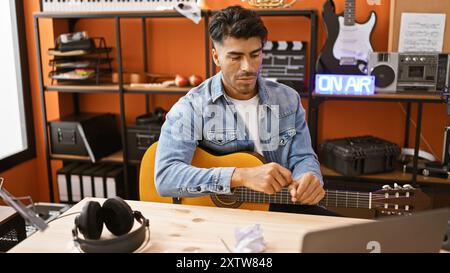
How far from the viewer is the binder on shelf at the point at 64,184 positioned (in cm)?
310

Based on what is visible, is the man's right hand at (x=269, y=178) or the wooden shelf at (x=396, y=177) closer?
the man's right hand at (x=269, y=178)

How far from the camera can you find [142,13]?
2.74 metres

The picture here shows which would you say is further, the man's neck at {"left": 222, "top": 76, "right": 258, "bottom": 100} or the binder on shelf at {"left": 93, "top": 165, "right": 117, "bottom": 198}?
the binder on shelf at {"left": 93, "top": 165, "right": 117, "bottom": 198}

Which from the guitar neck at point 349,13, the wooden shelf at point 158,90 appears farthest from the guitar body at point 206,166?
the guitar neck at point 349,13

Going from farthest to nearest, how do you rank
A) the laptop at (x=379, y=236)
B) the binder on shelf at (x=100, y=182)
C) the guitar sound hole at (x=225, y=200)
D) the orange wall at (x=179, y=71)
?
the binder on shelf at (x=100, y=182) → the orange wall at (x=179, y=71) → the guitar sound hole at (x=225, y=200) → the laptop at (x=379, y=236)

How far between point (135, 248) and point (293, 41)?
2070mm

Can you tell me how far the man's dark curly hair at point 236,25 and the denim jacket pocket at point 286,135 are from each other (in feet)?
1.33

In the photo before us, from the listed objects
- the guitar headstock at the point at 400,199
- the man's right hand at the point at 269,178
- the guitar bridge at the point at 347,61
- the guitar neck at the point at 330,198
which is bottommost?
the guitar neck at the point at 330,198

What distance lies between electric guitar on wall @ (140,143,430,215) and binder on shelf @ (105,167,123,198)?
1.22 m

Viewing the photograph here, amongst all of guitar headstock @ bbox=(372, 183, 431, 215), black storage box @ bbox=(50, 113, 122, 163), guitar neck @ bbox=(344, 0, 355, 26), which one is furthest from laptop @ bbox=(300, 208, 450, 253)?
black storage box @ bbox=(50, 113, 122, 163)

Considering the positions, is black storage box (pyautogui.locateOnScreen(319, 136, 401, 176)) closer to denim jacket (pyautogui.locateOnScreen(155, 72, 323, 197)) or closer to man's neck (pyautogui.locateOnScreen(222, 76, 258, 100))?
denim jacket (pyautogui.locateOnScreen(155, 72, 323, 197))

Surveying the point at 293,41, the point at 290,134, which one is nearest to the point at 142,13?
the point at 293,41

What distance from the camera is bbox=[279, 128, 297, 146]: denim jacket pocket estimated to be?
1888 millimetres

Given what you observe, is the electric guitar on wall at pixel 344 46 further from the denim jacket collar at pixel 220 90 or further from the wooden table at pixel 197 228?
the wooden table at pixel 197 228
